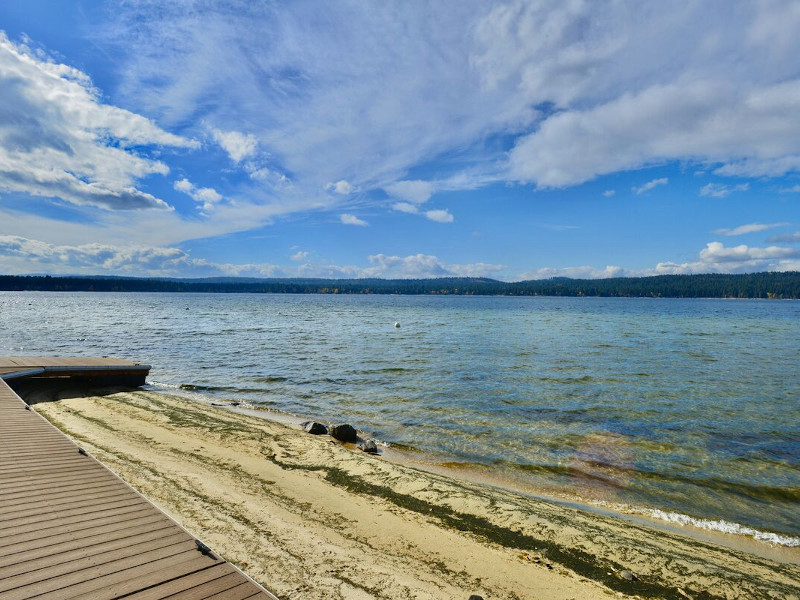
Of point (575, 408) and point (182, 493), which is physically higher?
point (182, 493)

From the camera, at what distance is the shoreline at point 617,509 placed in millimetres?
8889

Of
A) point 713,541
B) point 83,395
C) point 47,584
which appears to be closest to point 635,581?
point 713,541

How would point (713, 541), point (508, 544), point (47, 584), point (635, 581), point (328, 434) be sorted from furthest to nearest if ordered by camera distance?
point (328, 434)
point (713, 541)
point (508, 544)
point (635, 581)
point (47, 584)

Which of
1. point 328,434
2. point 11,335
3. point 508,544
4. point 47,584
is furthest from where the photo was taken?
point 11,335

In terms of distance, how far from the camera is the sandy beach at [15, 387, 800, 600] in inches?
259

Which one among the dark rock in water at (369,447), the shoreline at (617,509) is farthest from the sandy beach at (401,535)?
the dark rock in water at (369,447)

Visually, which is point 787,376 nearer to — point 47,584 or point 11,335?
→ point 47,584

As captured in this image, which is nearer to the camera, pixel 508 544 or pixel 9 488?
pixel 9 488

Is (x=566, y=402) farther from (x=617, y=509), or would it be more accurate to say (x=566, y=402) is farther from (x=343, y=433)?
(x=343, y=433)

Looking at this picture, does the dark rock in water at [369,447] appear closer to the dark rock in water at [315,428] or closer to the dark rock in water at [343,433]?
the dark rock in water at [343,433]

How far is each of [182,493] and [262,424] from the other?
6.59 meters

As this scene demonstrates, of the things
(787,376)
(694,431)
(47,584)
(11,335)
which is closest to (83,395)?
(47,584)

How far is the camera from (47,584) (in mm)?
4809

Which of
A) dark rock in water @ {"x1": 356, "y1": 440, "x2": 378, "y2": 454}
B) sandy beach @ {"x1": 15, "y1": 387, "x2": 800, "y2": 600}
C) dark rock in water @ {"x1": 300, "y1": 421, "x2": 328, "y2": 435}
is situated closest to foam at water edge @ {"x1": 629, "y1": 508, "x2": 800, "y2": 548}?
sandy beach @ {"x1": 15, "y1": 387, "x2": 800, "y2": 600}
